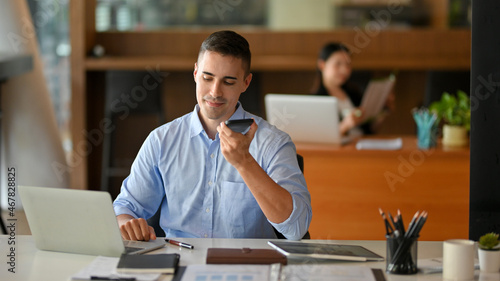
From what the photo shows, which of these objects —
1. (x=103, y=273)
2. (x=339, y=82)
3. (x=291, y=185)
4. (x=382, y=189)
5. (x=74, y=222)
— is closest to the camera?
(x=103, y=273)

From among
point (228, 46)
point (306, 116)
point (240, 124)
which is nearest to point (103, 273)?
point (240, 124)

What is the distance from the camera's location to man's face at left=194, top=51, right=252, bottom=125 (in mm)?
1883

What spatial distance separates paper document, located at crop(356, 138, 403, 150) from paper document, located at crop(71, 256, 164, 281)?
2.14m

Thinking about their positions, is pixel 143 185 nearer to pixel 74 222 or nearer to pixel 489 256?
pixel 74 222

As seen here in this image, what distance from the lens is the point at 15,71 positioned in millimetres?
4098

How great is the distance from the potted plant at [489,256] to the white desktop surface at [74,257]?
0.02m

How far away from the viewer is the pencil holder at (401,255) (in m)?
1.53

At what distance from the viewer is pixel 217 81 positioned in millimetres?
1877

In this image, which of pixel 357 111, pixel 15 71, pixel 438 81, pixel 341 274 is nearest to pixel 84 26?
pixel 15 71

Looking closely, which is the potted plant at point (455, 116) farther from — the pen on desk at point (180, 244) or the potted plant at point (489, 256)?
the pen on desk at point (180, 244)

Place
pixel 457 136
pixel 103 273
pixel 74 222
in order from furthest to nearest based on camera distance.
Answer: pixel 457 136 → pixel 74 222 → pixel 103 273

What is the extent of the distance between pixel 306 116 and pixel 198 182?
1568 mm

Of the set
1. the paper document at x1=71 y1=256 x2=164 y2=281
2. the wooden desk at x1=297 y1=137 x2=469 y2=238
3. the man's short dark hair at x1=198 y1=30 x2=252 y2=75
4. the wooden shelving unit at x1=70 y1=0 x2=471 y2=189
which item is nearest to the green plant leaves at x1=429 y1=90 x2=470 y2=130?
the wooden desk at x1=297 y1=137 x2=469 y2=238

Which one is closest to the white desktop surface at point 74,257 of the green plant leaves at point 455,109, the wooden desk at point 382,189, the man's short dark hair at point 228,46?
the man's short dark hair at point 228,46
